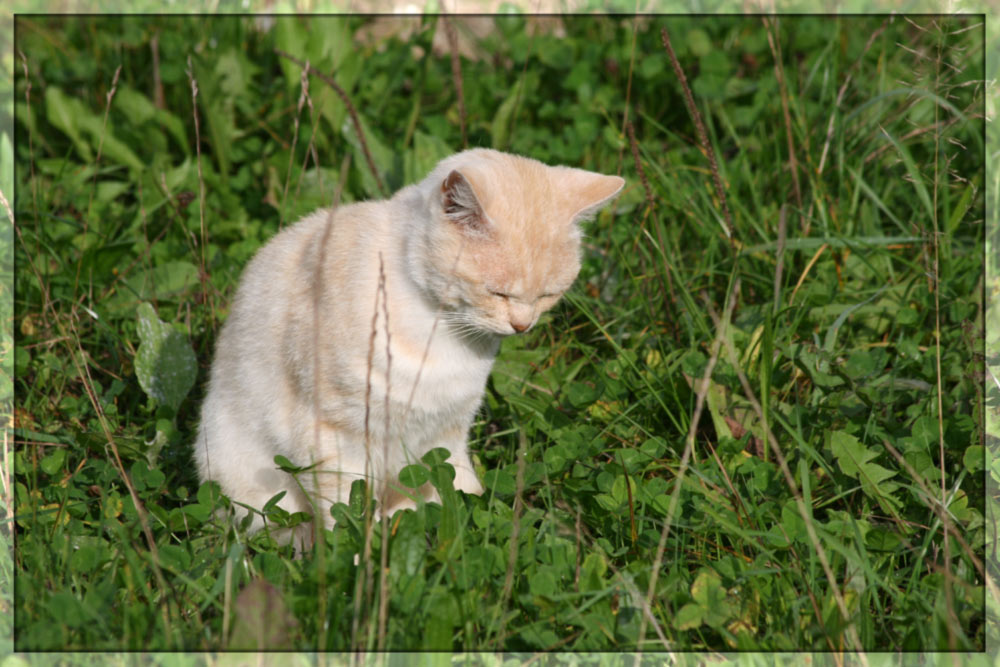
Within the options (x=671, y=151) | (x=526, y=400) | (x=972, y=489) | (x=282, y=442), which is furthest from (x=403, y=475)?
(x=671, y=151)

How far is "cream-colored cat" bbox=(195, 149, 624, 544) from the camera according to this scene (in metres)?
2.38

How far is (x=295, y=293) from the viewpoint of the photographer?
102 inches

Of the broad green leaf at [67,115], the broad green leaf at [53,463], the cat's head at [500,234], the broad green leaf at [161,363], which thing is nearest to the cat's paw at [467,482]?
the cat's head at [500,234]

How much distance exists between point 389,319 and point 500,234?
373 mm

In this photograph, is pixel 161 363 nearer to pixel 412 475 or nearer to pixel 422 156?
pixel 412 475

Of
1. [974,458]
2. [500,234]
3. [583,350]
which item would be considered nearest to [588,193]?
[500,234]

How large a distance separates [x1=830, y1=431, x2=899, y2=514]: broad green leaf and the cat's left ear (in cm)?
90

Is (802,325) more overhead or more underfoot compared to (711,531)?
more overhead

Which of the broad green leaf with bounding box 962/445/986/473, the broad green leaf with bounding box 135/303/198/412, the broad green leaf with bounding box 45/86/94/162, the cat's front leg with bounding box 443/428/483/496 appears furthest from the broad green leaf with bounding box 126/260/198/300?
the broad green leaf with bounding box 962/445/986/473

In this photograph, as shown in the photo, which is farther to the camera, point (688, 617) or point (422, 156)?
point (422, 156)

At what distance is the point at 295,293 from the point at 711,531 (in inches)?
51.5

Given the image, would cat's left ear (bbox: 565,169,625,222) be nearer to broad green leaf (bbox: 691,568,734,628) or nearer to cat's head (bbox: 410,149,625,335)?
cat's head (bbox: 410,149,625,335)

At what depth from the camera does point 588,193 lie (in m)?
2.49

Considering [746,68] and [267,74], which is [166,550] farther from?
[746,68]
